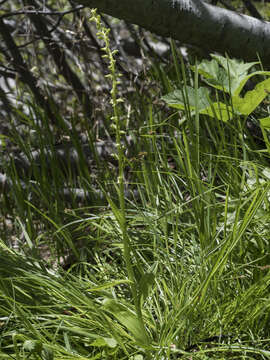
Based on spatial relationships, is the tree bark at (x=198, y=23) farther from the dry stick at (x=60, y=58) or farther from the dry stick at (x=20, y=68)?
the dry stick at (x=20, y=68)

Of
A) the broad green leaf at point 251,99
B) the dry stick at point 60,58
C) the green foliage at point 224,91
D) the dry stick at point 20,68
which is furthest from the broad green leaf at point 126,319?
the dry stick at point 20,68

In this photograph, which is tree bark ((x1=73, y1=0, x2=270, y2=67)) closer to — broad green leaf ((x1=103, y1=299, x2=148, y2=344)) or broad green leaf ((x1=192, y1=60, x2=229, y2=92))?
broad green leaf ((x1=192, y1=60, x2=229, y2=92))

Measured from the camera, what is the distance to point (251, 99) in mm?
1476

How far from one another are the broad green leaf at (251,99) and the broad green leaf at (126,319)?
849 millimetres

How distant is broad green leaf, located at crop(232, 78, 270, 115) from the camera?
1427mm

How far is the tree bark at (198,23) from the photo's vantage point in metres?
1.63

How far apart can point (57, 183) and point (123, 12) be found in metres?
0.75

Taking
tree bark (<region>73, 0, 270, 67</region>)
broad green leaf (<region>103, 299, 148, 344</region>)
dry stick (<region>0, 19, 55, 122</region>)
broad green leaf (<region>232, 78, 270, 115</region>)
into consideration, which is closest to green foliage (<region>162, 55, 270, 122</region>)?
broad green leaf (<region>232, 78, 270, 115</region>)

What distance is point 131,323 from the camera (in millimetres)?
942

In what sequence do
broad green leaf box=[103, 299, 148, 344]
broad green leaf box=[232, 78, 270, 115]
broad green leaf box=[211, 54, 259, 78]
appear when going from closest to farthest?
broad green leaf box=[103, 299, 148, 344]
broad green leaf box=[232, 78, 270, 115]
broad green leaf box=[211, 54, 259, 78]

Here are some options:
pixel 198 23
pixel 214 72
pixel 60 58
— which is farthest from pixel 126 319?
pixel 60 58

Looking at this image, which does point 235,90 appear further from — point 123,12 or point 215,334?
point 215,334

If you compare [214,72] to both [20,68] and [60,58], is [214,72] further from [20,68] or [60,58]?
[20,68]

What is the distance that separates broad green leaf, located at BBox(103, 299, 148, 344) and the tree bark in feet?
3.59
